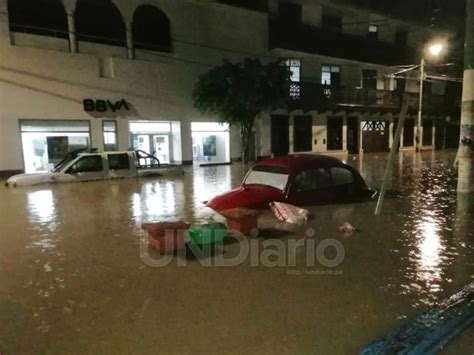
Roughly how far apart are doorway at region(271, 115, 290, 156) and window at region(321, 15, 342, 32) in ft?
26.2

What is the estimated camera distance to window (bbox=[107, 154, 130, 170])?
16672 millimetres

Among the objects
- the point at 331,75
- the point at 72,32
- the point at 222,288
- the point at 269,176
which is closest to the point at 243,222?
the point at 222,288

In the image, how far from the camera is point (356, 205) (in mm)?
10055

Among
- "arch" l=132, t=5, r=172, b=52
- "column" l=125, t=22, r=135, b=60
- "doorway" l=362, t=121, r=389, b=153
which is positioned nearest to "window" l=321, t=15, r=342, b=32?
"doorway" l=362, t=121, r=389, b=153

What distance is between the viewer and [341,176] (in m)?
10.5

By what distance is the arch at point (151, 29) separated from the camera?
72.4 ft

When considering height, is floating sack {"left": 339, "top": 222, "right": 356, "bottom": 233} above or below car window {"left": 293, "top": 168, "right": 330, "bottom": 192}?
below

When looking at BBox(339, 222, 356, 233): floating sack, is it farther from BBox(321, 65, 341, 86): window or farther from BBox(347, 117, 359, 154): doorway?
BBox(347, 117, 359, 154): doorway

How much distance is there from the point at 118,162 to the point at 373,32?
26.5 meters

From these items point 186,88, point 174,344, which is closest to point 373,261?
point 174,344

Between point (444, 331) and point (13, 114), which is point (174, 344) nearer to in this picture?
point (444, 331)


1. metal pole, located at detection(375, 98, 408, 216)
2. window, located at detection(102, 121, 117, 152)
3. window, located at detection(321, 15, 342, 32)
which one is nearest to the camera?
metal pole, located at detection(375, 98, 408, 216)

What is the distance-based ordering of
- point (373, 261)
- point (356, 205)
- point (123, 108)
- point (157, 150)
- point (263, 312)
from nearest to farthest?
1. point (263, 312)
2. point (373, 261)
3. point (356, 205)
4. point (123, 108)
5. point (157, 150)

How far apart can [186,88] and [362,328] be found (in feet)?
70.5
